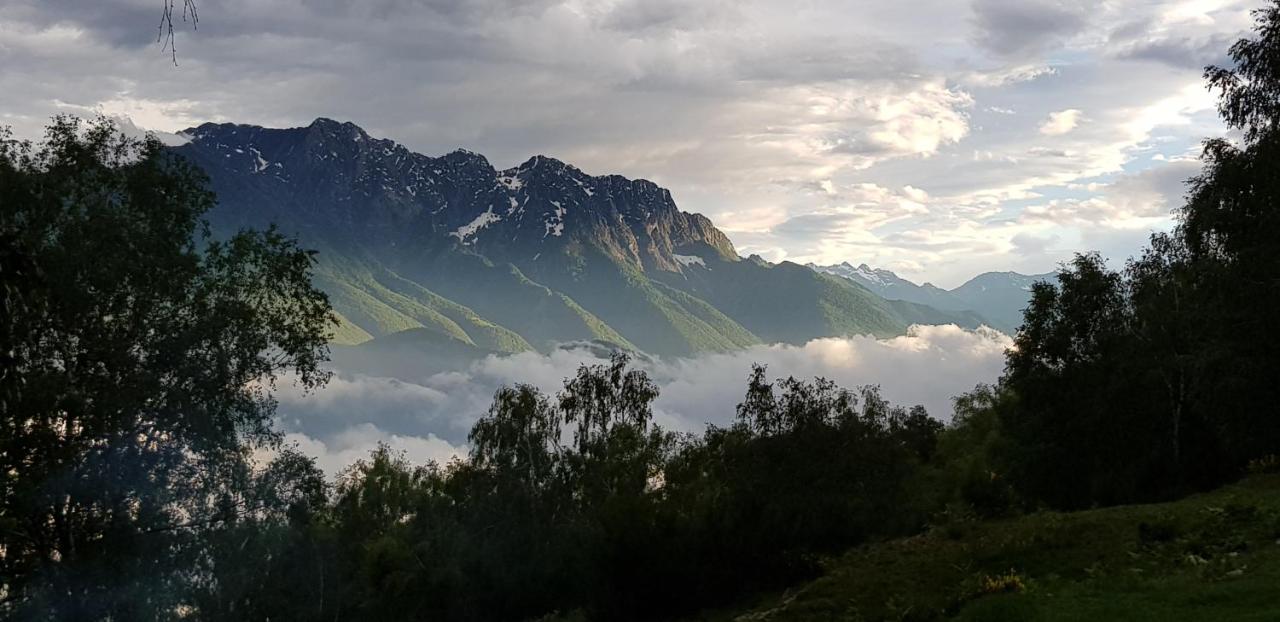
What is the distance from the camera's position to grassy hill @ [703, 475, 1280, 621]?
54.1 feet

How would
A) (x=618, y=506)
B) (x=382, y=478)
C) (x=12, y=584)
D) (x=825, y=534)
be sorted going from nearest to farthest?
(x=12, y=584)
(x=825, y=534)
(x=618, y=506)
(x=382, y=478)

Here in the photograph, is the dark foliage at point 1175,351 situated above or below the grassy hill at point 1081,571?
above

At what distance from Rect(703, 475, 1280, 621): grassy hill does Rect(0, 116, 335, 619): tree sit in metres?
19.3

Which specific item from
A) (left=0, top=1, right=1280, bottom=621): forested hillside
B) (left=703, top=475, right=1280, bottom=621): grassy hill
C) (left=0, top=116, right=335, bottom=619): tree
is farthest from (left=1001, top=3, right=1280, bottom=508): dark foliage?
(left=0, top=116, right=335, bottom=619): tree

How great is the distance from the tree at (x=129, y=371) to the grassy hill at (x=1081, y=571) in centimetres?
1926

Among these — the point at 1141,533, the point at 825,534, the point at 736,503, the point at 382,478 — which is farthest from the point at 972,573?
the point at 382,478

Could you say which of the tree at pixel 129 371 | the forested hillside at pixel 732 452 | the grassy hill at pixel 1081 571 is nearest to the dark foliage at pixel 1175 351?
the forested hillside at pixel 732 452

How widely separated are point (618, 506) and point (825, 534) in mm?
10837

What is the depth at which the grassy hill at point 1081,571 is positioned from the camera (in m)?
16.5

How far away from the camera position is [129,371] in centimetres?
2266

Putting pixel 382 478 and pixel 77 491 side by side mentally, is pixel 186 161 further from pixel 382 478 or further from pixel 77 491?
pixel 382 478

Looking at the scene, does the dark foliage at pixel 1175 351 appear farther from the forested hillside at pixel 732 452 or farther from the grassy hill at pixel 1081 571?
the grassy hill at pixel 1081 571

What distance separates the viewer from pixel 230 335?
958 inches

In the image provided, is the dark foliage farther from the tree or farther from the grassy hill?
the tree
